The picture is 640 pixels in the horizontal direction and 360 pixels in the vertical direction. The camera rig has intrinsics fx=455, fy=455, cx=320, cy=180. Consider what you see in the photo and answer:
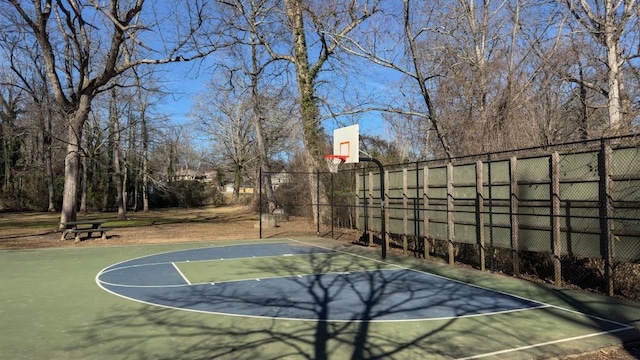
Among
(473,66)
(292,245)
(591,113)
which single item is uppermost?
(473,66)

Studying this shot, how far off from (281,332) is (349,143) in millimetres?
8314

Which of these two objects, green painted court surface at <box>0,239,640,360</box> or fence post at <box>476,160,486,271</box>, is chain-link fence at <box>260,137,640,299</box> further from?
green painted court surface at <box>0,239,640,360</box>

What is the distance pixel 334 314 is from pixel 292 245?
8.75 metres

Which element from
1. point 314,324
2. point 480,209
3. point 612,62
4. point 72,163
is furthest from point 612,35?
point 72,163

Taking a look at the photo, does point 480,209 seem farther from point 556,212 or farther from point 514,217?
point 556,212

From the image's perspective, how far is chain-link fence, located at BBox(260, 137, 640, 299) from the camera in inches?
284

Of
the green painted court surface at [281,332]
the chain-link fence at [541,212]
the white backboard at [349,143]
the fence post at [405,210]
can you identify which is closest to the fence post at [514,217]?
the chain-link fence at [541,212]

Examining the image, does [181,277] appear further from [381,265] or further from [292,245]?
[292,245]

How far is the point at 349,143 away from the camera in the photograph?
1320 cm

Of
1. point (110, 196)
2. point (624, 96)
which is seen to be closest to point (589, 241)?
point (624, 96)

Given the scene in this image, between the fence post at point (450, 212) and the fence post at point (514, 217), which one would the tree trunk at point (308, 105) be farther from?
the fence post at point (514, 217)

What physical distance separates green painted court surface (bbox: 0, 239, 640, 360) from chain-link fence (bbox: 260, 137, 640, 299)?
91 centimetres

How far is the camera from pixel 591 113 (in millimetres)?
13961

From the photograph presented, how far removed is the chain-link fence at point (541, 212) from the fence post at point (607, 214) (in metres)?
0.01
